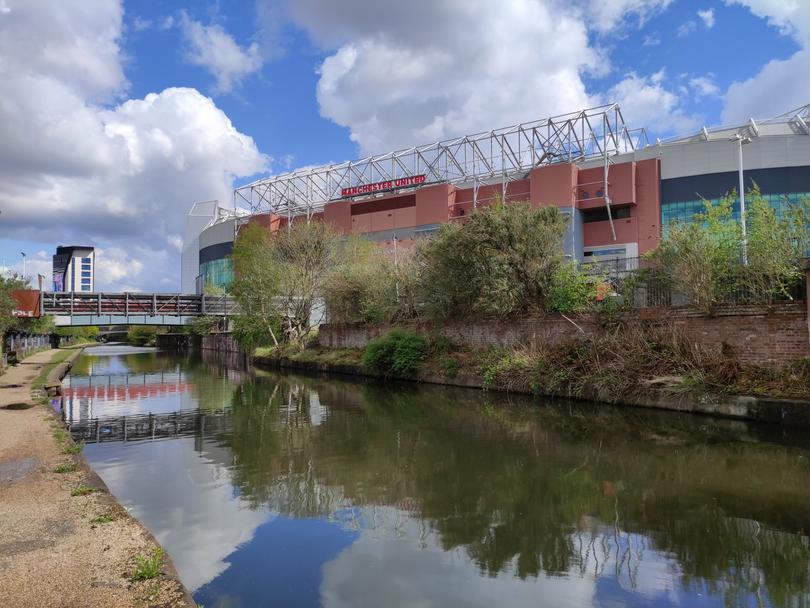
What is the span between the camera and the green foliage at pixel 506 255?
21.7 m

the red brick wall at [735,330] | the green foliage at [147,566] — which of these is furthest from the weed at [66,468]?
the red brick wall at [735,330]

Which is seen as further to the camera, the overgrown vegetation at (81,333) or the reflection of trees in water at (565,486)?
the overgrown vegetation at (81,333)

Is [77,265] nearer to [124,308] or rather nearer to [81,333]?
[81,333]

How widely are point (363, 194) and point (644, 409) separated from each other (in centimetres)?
4598

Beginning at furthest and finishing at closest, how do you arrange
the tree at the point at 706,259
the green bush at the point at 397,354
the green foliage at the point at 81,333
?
the green foliage at the point at 81,333
the green bush at the point at 397,354
the tree at the point at 706,259

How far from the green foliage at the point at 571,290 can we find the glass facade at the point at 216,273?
181 feet

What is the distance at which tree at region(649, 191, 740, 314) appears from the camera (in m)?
16.1

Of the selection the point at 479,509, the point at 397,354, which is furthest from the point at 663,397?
the point at 397,354

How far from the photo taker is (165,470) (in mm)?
10500

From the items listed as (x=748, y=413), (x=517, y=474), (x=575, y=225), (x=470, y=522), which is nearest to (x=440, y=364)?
(x=748, y=413)

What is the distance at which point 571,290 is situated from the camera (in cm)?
2083

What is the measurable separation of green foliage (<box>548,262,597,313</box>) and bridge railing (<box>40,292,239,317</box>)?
2997 cm

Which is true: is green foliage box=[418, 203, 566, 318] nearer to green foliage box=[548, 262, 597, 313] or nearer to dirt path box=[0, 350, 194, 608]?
green foliage box=[548, 262, 597, 313]

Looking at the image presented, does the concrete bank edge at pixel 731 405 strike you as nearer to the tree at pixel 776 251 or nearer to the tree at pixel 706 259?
the tree at pixel 706 259
